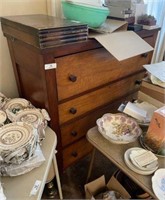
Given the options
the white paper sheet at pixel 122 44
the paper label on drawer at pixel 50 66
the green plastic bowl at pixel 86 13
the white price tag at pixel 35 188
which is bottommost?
the white price tag at pixel 35 188

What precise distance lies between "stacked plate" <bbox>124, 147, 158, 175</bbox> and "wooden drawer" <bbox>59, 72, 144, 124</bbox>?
36cm

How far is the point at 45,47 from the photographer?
708 mm

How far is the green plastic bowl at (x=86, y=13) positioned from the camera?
83 centimetres

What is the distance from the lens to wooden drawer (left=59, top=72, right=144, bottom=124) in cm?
98

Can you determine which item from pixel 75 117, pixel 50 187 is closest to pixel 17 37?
pixel 75 117

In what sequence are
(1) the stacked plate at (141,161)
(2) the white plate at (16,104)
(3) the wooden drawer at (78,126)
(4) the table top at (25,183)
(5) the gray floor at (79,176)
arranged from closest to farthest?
(4) the table top at (25,183)
(1) the stacked plate at (141,161)
(2) the white plate at (16,104)
(3) the wooden drawer at (78,126)
(5) the gray floor at (79,176)

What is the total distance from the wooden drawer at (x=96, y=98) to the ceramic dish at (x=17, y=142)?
27 centimetres

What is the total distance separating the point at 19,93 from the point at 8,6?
484 mm

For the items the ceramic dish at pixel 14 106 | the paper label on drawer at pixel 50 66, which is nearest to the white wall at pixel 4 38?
the ceramic dish at pixel 14 106

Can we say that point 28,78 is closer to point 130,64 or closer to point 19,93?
point 19,93

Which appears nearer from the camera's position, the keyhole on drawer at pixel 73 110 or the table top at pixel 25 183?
the table top at pixel 25 183

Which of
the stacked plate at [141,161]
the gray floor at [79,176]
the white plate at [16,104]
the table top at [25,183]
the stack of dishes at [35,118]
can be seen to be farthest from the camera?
the gray floor at [79,176]

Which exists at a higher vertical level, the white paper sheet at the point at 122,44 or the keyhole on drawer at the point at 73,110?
the white paper sheet at the point at 122,44

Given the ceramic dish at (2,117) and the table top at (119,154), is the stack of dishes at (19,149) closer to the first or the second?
the ceramic dish at (2,117)
